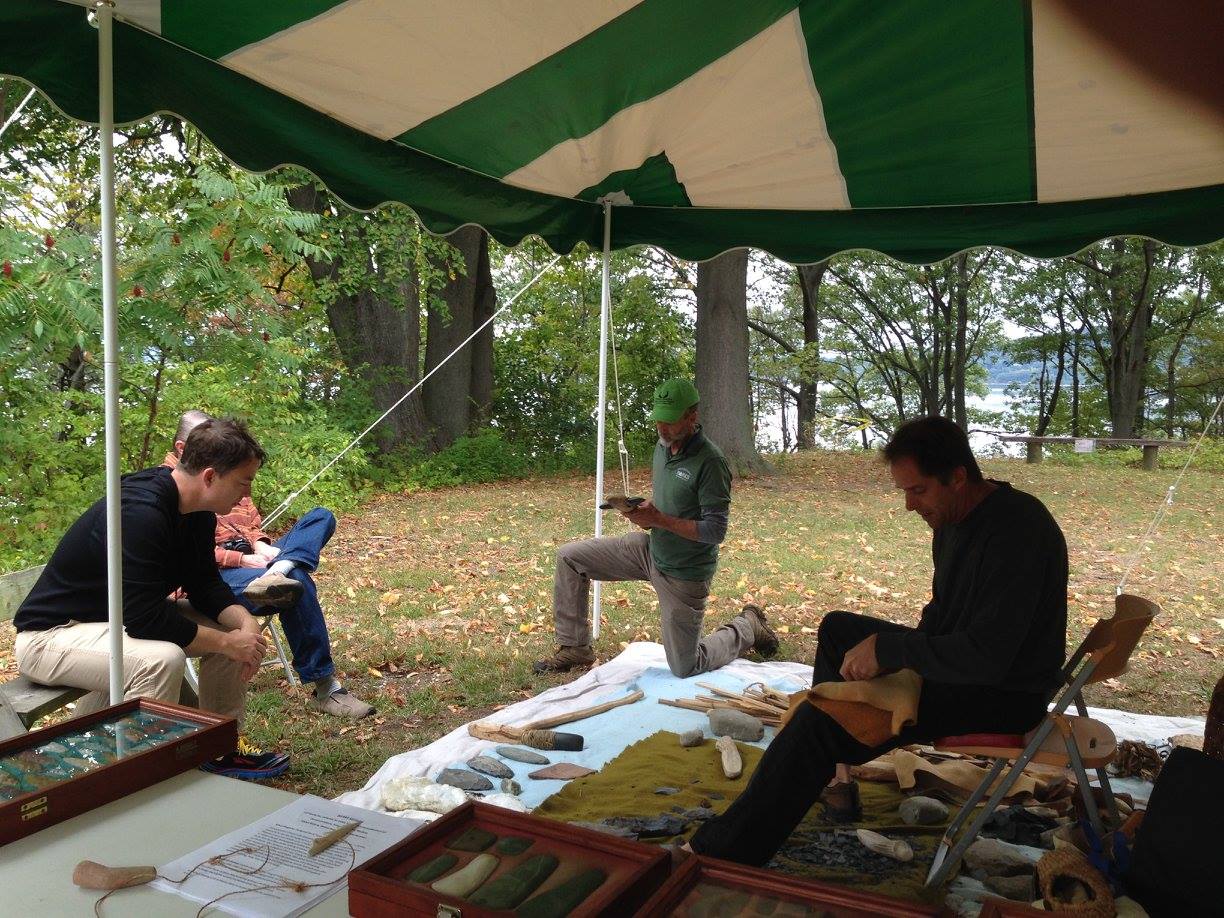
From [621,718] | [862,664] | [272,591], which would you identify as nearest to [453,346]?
[272,591]

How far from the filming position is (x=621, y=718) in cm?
433

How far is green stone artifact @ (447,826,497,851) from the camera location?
1.38m

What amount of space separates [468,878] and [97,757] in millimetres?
918

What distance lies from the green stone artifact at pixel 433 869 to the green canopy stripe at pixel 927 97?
286 centimetres

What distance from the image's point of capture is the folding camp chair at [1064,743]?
105 inches

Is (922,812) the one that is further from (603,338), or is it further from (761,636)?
(603,338)

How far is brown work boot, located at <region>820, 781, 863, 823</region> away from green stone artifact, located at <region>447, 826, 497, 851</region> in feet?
7.17

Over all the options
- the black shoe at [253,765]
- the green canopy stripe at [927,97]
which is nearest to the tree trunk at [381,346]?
the green canopy stripe at [927,97]

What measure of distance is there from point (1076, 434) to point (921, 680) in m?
20.8

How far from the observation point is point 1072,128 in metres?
3.83

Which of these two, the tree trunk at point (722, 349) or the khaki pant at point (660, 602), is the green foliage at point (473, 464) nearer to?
the tree trunk at point (722, 349)

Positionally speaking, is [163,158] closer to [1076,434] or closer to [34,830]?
[34,830]

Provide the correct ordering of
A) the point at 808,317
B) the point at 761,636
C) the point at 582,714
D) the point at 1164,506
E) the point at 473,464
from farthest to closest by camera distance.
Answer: the point at 808,317 → the point at 473,464 → the point at 761,636 → the point at 1164,506 → the point at 582,714

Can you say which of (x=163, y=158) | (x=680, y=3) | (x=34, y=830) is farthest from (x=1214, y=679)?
(x=163, y=158)
